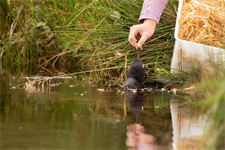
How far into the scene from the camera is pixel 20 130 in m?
1.15

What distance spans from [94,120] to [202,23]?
1.40 m

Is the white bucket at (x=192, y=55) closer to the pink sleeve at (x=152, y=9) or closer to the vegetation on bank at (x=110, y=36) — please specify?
the vegetation on bank at (x=110, y=36)

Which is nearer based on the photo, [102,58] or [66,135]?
[66,135]

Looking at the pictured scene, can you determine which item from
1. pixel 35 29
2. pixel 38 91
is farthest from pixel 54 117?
pixel 35 29

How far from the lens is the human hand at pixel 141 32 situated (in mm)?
1973

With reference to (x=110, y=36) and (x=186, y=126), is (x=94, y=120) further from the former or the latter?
(x=110, y=36)

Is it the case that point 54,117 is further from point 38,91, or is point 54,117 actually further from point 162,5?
point 162,5

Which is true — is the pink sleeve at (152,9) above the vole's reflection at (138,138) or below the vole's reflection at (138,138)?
above

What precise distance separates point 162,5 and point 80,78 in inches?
41.3

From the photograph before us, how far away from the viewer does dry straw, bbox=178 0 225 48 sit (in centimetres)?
221

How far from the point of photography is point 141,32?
2.02 meters

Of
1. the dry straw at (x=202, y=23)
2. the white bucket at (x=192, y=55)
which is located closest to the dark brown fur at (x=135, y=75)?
the white bucket at (x=192, y=55)

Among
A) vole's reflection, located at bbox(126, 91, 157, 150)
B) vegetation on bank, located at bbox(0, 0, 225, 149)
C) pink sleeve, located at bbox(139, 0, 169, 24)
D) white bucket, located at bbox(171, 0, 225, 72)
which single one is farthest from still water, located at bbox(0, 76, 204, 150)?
pink sleeve, located at bbox(139, 0, 169, 24)

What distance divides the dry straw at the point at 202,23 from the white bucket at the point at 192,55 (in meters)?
0.25
